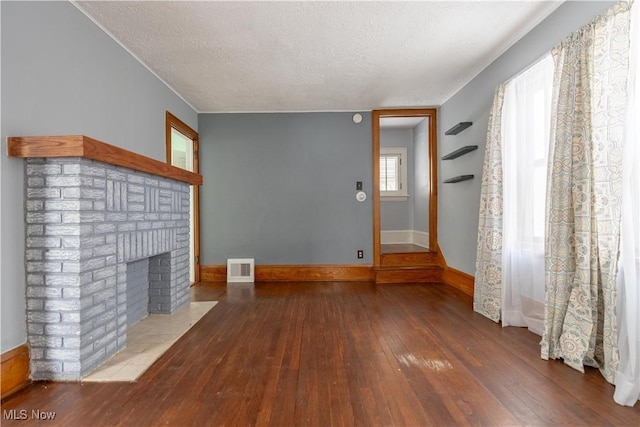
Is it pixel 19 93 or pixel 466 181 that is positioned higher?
pixel 19 93

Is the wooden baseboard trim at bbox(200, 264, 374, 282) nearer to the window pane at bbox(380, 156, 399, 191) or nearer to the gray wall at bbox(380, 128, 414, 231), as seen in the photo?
the gray wall at bbox(380, 128, 414, 231)

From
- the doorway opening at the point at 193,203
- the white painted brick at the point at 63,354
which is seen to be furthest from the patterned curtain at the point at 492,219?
the doorway opening at the point at 193,203

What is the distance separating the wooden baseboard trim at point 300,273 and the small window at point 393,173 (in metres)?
2.19

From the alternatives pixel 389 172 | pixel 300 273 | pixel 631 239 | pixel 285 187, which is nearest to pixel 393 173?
pixel 389 172

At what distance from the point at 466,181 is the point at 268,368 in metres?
2.86

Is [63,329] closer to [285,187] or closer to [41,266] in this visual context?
[41,266]

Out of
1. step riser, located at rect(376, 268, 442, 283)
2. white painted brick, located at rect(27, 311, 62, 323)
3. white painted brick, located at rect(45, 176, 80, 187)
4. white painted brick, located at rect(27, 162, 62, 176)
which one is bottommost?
step riser, located at rect(376, 268, 442, 283)

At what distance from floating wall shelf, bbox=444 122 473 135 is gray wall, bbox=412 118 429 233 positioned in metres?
1.28

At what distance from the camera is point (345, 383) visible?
1630mm

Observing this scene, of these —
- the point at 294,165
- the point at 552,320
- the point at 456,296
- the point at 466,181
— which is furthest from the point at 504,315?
the point at 294,165

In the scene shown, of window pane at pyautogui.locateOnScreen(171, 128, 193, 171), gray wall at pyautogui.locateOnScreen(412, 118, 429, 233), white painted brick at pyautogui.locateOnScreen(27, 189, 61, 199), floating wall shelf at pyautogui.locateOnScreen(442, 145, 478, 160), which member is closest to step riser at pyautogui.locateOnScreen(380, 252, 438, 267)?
gray wall at pyautogui.locateOnScreen(412, 118, 429, 233)

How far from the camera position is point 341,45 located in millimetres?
2498

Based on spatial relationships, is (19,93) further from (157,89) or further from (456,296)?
(456,296)

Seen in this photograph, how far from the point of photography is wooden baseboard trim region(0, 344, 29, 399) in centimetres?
151
